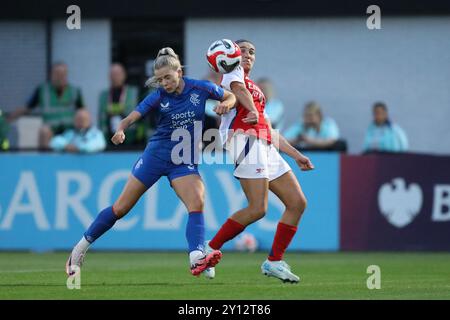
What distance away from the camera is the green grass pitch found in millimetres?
9680

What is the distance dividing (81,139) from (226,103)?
258 inches

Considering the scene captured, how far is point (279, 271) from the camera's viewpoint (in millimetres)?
10875

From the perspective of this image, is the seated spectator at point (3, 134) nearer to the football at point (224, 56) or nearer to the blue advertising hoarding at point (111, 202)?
the blue advertising hoarding at point (111, 202)

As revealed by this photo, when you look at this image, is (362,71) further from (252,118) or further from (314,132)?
(252,118)

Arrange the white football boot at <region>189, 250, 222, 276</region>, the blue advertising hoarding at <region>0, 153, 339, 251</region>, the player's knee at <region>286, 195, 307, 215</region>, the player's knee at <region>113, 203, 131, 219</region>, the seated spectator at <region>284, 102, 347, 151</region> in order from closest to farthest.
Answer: the white football boot at <region>189, 250, 222, 276</region> < the player's knee at <region>113, 203, 131, 219</region> < the player's knee at <region>286, 195, 307, 215</region> < the blue advertising hoarding at <region>0, 153, 339, 251</region> < the seated spectator at <region>284, 102, 347, 151</region>

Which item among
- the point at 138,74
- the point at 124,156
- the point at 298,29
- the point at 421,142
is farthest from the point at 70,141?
the point at 421,142

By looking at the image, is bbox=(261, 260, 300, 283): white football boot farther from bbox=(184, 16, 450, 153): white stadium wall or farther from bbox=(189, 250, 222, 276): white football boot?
bbox=(184, 16, 450, 153): white stadium wall

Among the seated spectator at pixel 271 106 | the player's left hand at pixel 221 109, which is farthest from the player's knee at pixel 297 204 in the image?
the seated spectator at pixel 271 106

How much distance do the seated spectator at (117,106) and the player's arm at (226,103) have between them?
7092mm

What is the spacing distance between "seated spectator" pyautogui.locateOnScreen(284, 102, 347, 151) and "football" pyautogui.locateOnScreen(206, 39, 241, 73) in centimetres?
633

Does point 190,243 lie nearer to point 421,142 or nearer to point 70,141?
point 70,141

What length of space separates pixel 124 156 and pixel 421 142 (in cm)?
548

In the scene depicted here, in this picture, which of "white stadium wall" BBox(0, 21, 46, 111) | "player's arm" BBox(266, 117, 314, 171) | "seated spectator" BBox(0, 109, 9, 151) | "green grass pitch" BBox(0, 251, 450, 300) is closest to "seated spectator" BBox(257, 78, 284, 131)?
"green grass pitch" BBox(0, 251, 450, 300)

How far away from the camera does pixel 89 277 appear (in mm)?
11500
